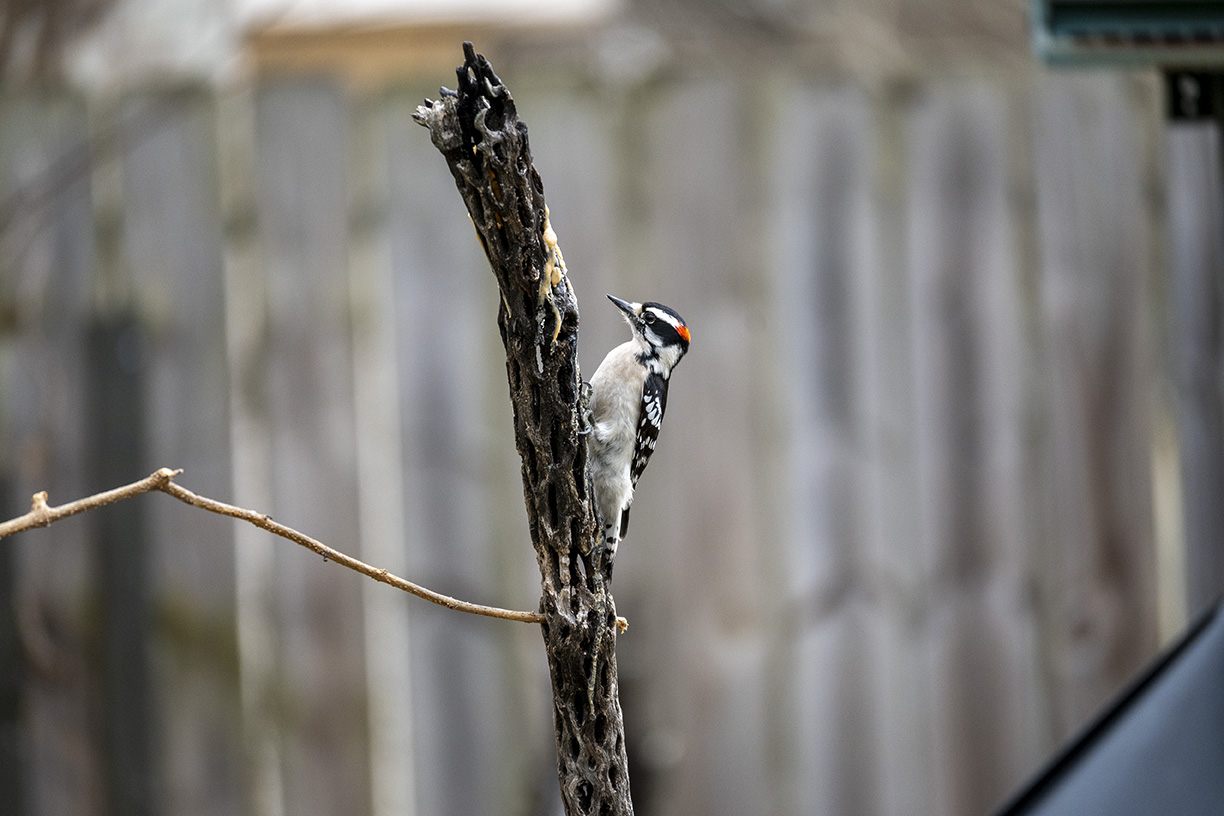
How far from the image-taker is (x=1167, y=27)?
1.78 meters

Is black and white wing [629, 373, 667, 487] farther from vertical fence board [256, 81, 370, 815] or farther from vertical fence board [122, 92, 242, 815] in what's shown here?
vertical fence board [122, 92, 242, 815]

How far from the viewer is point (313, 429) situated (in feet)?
7.37

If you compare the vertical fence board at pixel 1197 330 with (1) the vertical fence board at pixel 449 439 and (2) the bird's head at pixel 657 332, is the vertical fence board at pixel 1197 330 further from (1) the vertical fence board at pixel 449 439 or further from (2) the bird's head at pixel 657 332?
(1) the vertical fence board at pixel 449 439

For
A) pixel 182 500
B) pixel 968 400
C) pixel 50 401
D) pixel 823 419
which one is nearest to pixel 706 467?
pixel 823 419

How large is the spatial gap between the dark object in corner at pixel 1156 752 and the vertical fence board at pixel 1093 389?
103 cm

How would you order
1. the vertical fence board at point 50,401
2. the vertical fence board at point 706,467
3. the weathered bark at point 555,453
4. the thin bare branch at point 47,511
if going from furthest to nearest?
1. the vertical fence board at point 706,467
2. the vertical fence board at point 50,401
3. the weathered bark at point 555,453
4. the thin bare branch at point 47,511

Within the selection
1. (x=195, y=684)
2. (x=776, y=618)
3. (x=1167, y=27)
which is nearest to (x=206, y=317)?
(x=195, y=684)

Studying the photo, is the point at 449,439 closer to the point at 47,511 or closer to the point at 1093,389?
the point at 1093,389

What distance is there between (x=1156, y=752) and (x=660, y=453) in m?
1.23

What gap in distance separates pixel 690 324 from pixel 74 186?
51.4 inches

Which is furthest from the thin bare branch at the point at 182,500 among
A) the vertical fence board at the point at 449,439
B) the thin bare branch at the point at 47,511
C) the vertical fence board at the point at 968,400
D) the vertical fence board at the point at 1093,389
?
the vertical fence board at the point at 1093,389

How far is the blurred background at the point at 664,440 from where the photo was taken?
2207 mm

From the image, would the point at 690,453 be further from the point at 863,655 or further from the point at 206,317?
the point at 206,317

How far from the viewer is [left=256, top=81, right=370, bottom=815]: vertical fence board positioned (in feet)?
7.26
